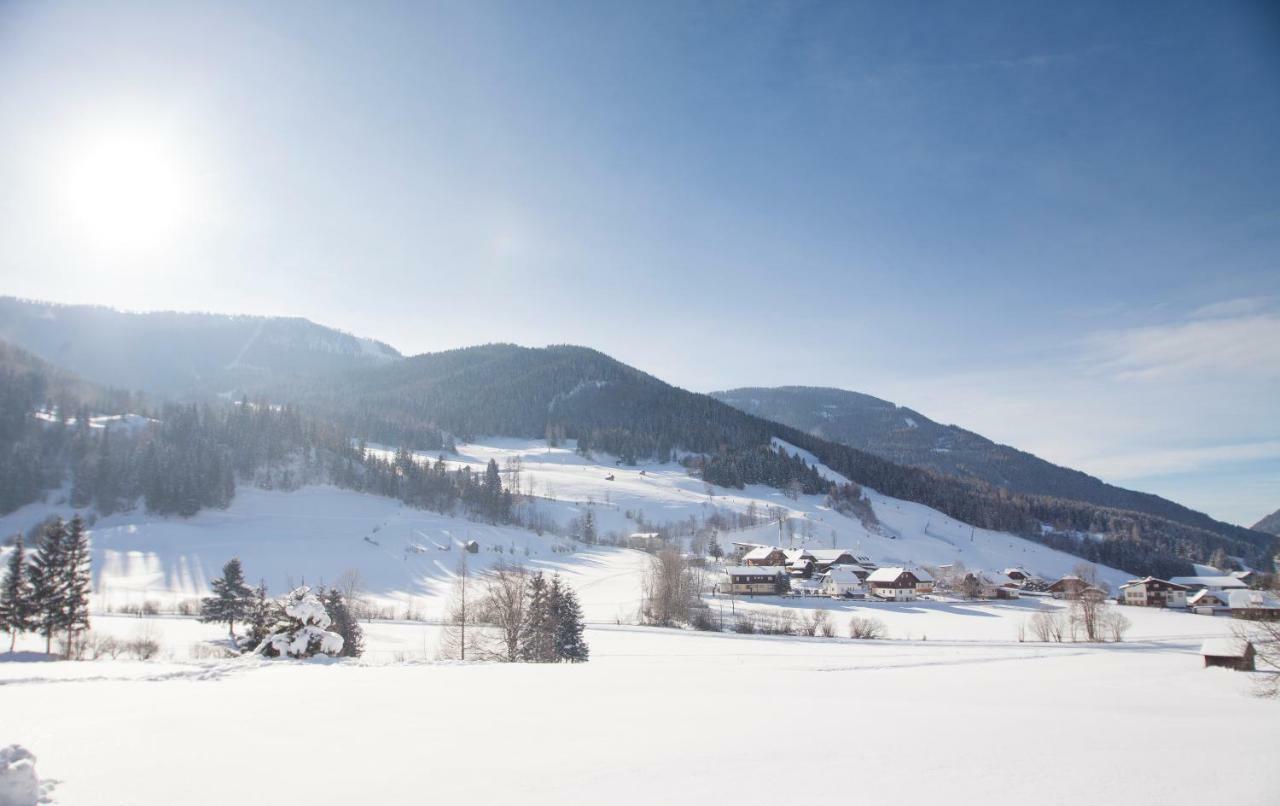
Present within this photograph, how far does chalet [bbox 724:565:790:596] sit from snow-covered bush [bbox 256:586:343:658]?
2628 inches

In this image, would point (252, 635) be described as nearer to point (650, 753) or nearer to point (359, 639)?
point (359, 639)

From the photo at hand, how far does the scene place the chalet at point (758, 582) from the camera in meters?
85.3

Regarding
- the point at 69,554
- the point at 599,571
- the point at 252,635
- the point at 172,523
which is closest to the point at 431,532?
the point at 599,571

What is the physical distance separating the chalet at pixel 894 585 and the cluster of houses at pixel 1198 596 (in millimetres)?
A: 33928

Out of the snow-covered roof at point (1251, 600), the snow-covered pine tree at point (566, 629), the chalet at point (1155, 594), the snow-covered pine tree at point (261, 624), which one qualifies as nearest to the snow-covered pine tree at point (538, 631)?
the snow-covered pine tree at point (566, 629)

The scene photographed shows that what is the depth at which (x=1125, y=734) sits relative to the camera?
15.0 meters

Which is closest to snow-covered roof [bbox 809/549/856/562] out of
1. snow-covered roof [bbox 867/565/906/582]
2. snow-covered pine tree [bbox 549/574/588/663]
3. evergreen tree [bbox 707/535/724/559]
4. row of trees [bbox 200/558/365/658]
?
snow-covered roof [bbox 867/565/906/582]

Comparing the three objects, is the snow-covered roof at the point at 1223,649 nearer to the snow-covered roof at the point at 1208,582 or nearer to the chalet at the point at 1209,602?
the chalet at the point at 1209,602

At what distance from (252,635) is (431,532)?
73114 mm

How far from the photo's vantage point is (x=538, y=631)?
3394 centimetres

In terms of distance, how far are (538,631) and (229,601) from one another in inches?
1110

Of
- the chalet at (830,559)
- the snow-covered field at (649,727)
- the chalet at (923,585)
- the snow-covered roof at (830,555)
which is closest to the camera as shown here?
the snow-covered field at (649,727)

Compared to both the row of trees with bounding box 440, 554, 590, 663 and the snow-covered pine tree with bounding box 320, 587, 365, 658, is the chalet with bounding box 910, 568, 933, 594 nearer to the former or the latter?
the row of trees with bounding box 440, 554, 590, 663

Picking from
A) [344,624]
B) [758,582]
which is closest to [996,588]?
[758,582]
